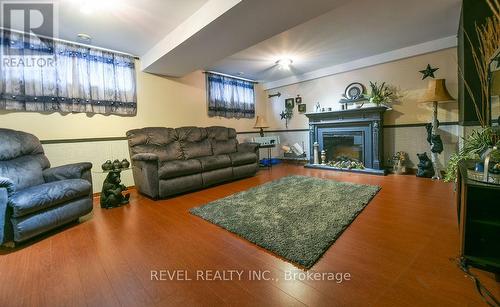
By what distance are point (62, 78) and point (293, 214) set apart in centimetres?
345

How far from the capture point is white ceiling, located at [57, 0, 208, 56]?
2162mm

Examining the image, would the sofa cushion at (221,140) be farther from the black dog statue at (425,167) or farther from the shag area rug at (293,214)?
the black dog statue at (425,167)

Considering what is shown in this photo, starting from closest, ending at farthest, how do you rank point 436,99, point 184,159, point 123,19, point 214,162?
point 123,19 → point 436,99 → point 214,162 → point 184,159

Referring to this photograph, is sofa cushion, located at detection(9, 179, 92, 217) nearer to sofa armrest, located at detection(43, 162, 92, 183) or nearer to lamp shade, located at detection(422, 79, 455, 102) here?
sofa armrest, located at detection(43, 162, 92, 183)

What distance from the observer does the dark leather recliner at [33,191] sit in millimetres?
1735

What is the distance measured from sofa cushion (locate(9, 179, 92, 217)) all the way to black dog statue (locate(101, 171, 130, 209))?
1.40 feet

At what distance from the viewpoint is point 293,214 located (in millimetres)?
2174

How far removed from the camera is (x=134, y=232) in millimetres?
1971

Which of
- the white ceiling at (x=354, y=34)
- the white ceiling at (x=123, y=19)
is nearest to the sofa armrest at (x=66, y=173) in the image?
the white ceiling at (x=123, y=19)

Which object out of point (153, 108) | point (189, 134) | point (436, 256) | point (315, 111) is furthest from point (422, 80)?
point (153, 108)

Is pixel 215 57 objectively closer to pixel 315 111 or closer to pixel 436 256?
pixel 315 111

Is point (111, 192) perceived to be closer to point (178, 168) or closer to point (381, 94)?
point (178, 168)

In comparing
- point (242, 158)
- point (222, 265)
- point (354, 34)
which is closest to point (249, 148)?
point (242, 158)

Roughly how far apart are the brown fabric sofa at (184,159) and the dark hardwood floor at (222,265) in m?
0.70
